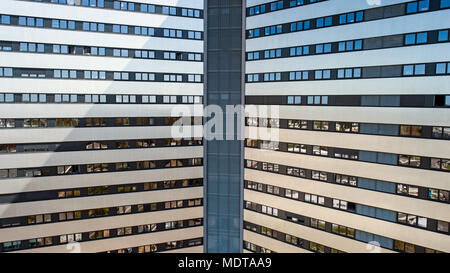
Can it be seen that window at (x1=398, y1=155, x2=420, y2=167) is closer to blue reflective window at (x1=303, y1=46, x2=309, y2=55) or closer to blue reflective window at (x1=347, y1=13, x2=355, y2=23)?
blue reflective window at (x1=347, y1=13, x2=355, y2=23)

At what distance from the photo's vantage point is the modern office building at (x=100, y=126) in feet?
74.5

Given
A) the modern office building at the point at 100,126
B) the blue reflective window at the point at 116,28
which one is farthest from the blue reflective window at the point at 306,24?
the blue reflective window at the point at 116,28

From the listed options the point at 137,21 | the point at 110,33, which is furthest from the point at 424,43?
the point at 110,33

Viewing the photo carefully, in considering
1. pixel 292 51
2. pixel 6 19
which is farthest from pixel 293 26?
pixel 6 19

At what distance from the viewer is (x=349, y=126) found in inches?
838

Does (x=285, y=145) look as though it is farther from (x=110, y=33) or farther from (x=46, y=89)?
(x=46, y=89)

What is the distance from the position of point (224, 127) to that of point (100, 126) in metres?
11.0

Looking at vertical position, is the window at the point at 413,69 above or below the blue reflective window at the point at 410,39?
below

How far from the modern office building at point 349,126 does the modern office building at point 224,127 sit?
0.10 metres

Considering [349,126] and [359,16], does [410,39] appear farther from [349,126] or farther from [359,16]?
[349,126]

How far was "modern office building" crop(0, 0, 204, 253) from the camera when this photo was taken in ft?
74.5

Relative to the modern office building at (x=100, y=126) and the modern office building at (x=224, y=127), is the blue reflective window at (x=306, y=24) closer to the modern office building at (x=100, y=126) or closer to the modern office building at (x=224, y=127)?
the modern office building at (x=224, y=127)

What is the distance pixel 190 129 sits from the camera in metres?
27.2

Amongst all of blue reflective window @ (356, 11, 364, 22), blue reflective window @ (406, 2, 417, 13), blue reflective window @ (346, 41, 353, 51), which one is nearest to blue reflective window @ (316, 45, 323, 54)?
blue reflective window @ (346, 41, 353, 51)
